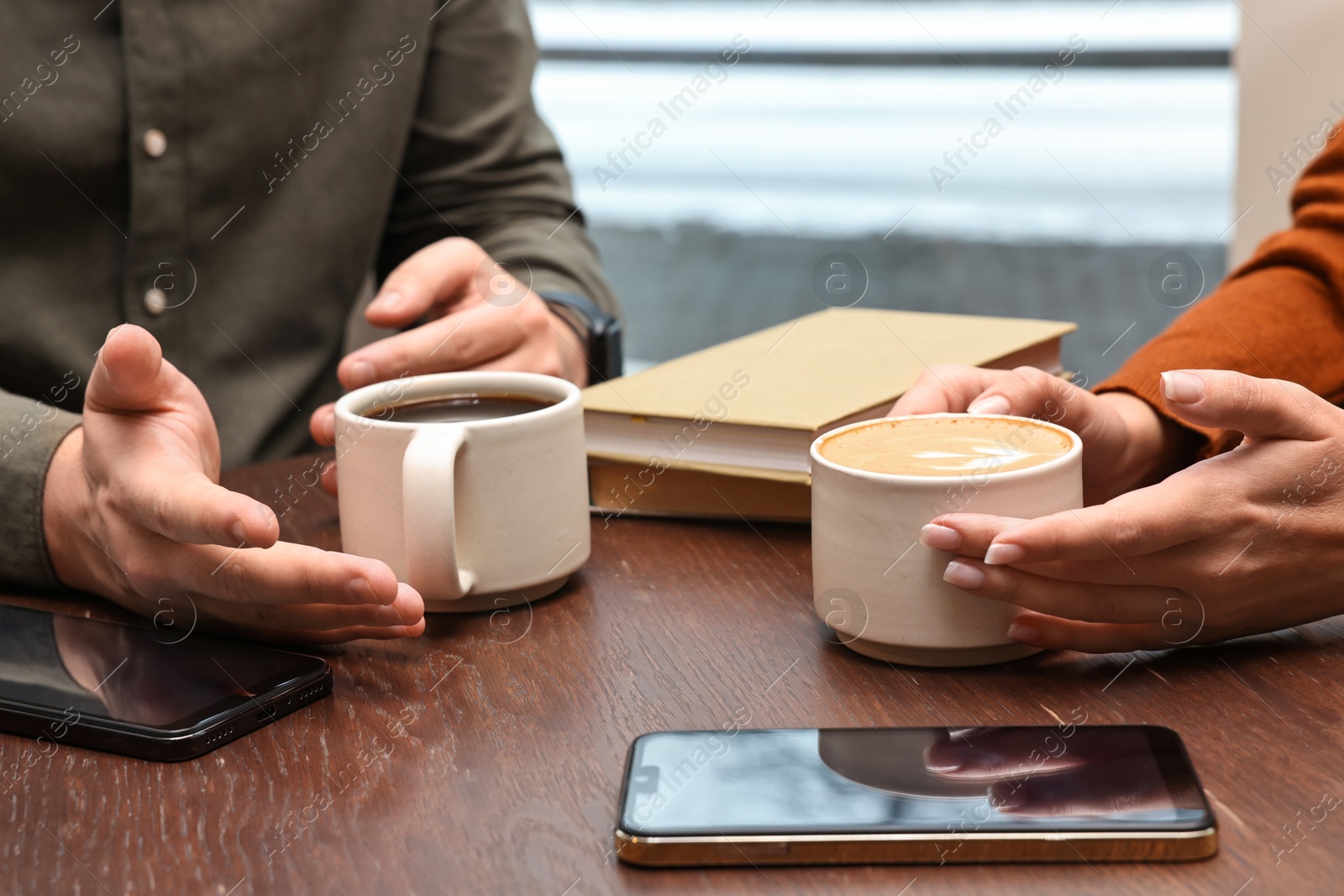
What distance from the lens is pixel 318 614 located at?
1.96ft

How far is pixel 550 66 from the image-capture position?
797 cm

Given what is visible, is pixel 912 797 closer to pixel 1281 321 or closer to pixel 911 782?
pixel 911 782

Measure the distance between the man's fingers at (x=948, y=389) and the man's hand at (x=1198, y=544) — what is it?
0.16 metres

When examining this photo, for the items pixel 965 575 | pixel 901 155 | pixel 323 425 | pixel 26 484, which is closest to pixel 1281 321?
pixel 965 575

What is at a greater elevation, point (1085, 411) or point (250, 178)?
point (250, 178)

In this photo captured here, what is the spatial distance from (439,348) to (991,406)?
396 millimetres

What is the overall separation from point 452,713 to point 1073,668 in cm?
29

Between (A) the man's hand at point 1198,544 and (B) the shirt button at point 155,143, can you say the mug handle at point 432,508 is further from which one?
(B) the shirt button at point 155,143

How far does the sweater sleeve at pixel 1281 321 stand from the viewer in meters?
0.77

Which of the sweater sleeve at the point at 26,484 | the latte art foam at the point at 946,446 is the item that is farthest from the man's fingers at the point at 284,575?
the latte art foam at the point at 946,446

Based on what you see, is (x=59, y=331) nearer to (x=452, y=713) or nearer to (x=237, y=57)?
(x=237, y=57)

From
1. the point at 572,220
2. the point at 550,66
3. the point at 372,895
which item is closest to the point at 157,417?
the point at 372,895

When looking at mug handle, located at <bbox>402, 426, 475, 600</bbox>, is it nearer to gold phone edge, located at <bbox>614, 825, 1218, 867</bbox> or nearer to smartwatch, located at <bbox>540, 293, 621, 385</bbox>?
gold phone edge, located at <bbox>614, 825, 1218, 867</bbox>

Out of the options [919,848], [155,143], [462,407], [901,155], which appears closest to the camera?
[919,848]
